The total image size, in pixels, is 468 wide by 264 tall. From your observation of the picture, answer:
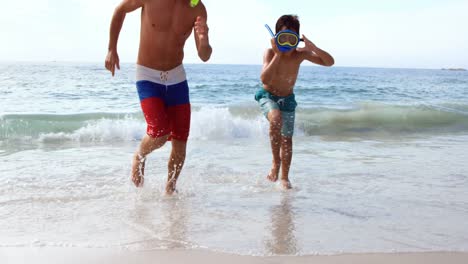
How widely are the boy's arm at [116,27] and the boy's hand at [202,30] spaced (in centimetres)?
65

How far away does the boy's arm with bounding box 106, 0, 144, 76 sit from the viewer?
4.32 metres

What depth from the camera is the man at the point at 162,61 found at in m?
4.29

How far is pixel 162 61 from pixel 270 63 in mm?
1204

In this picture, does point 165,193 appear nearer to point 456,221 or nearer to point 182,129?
point 182,129

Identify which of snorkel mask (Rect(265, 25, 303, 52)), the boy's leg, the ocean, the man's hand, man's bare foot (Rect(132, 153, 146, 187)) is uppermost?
snorkel mask (Rect(265, 25, 303, 52))

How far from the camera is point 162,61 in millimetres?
4379

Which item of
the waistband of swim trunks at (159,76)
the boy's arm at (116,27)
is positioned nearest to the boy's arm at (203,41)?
the waistband of swim trunks at (159,76)

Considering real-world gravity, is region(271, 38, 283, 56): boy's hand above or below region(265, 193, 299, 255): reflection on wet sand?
above

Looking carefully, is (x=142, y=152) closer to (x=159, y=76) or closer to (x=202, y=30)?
(x=159, y=76)

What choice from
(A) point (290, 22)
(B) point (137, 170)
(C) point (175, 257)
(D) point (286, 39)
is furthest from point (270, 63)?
(C) point (175, 257)

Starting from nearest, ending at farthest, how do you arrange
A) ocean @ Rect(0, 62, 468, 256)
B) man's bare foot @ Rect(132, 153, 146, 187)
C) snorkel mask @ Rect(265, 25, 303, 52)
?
ocean @ Rect(0, 62, 468, 256) → man's bare foot @ Rect(132, 153, 146, 187) → snorkel mask @ Rect(265, 25, 303, 52)

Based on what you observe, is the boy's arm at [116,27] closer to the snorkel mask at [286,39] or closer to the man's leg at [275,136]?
the snorkel mask at [286,39]

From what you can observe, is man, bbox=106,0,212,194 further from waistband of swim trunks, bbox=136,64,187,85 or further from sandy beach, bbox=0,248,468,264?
sandy beach, bbox=0,248,468,264

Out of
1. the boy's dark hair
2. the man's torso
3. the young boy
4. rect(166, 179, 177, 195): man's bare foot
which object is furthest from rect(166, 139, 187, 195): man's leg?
the boy's dark hair
